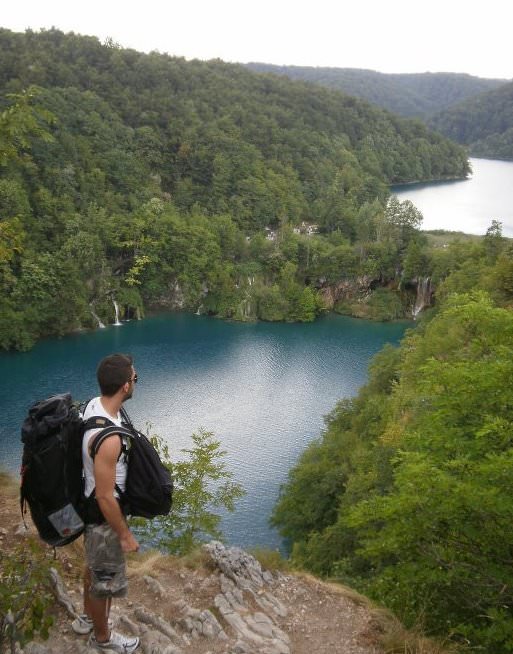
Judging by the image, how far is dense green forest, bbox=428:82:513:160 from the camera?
16662 cm

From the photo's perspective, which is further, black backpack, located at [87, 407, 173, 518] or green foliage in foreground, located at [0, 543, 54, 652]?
black backpack, located at [87, 407, 173, 518]

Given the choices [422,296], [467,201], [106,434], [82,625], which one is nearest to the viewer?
[106,434]

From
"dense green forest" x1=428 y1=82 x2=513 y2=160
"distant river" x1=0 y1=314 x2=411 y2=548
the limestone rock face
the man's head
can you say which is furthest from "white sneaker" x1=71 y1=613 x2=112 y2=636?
"dense green forest" x1=428 y1=82 x2=513 y2=160

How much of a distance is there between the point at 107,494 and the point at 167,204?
5235cm

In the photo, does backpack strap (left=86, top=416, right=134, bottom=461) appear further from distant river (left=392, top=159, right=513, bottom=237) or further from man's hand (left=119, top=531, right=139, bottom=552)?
distant river (left=392, top=159, right=513, bottom=237)

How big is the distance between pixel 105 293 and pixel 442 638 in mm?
41795

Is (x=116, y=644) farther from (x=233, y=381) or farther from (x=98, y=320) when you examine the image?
Result: (x=98, y=320)

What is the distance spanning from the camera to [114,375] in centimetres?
379

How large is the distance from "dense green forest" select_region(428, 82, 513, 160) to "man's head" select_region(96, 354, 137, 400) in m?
178

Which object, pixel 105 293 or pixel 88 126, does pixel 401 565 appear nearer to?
pixel 105 293

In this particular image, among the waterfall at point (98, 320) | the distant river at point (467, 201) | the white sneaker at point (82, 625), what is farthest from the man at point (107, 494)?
the distant river at point (467, 201)

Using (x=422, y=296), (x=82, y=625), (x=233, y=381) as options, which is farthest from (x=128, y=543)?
(x=422, y=296)

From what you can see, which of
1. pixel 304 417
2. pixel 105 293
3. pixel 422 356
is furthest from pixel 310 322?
pixel 422 356

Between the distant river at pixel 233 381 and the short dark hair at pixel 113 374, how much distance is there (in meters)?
15.3
